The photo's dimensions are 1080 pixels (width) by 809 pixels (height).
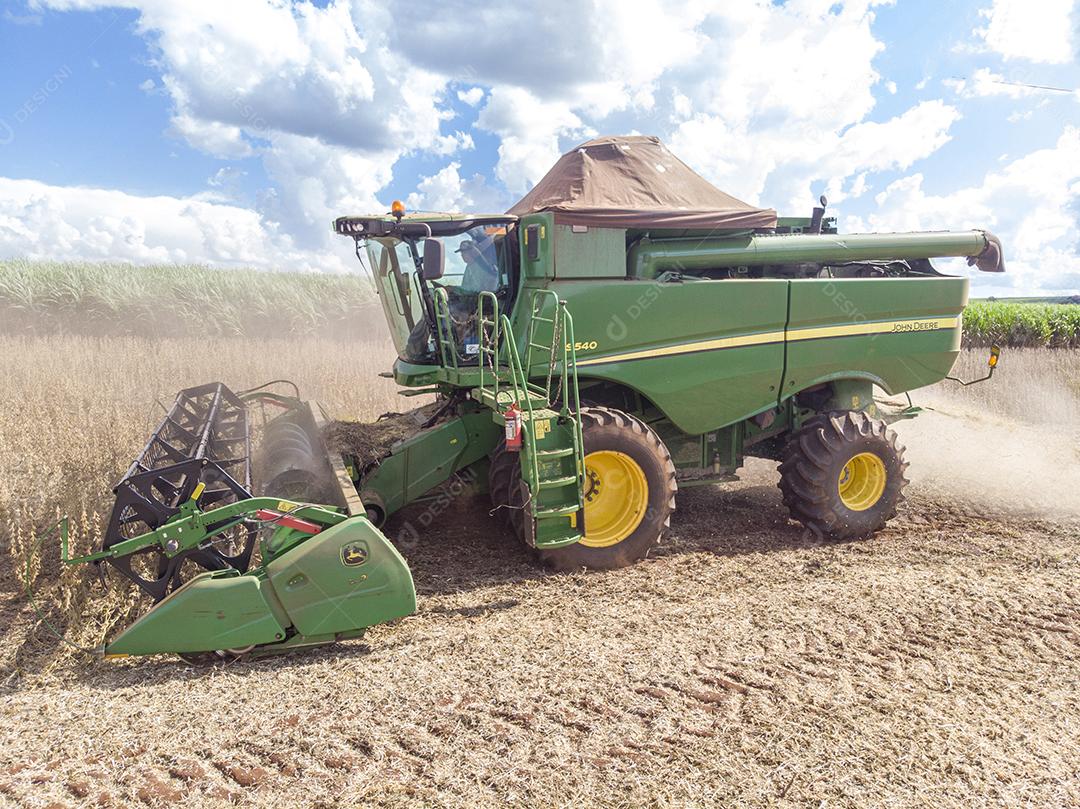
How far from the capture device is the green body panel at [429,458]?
16.4 feet

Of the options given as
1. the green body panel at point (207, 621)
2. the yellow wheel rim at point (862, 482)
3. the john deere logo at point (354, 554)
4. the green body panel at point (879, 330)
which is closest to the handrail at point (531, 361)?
the john deere logo at point (354, 554)

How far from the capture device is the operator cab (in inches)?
190

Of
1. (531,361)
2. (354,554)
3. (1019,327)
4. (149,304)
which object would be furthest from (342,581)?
(1019,327)

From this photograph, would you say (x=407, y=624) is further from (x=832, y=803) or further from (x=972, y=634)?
(x=972, y=634)

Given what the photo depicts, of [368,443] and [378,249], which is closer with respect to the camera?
[378,249]

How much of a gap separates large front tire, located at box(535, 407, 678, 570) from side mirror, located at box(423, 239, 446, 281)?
1.23 metres

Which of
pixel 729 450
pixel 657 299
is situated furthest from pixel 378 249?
pixel 729 450

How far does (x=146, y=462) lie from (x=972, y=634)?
459 centimetres

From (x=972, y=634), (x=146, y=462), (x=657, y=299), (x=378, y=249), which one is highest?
(x=378, y=249)

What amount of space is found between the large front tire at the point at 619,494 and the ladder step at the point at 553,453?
0.80 feet

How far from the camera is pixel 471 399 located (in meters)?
5.36

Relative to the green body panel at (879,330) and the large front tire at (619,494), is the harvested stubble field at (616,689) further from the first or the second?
the green body panel at (879,330)

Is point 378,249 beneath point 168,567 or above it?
above

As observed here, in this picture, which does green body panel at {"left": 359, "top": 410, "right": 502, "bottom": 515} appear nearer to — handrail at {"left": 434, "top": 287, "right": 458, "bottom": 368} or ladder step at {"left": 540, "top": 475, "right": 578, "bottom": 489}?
handrail at {"left": 434, "top": 287, "right": 458, "bottom": 368}
